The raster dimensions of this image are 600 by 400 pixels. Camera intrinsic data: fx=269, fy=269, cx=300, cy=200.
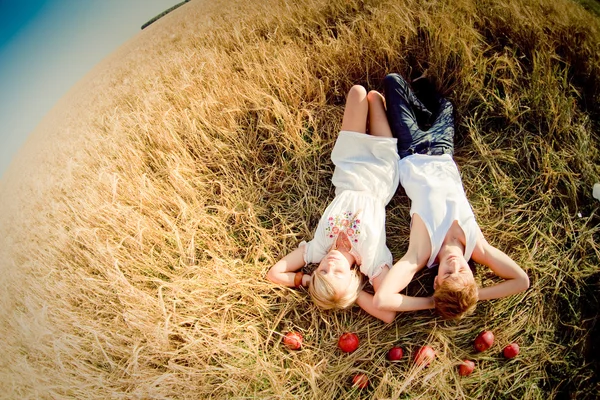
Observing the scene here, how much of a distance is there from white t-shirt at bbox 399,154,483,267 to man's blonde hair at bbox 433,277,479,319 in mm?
311

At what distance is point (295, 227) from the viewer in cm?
284

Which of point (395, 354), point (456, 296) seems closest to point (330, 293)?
point (395, 354)

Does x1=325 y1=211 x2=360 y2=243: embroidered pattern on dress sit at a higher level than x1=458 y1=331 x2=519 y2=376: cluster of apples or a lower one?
higher

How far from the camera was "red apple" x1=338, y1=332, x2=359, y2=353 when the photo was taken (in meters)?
2.23

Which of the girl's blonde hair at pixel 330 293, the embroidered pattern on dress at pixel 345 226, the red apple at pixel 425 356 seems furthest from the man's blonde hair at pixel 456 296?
the embroidered pattern on dress at pixel 345 226

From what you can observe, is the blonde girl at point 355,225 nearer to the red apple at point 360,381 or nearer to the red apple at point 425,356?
the red apple at point 425,356

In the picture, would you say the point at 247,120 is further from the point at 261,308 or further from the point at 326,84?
the point at 261,308

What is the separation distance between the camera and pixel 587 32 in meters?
2.76

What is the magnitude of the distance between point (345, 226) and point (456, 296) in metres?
0.96

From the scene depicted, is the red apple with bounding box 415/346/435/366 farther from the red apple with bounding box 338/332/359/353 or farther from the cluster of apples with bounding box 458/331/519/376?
the red apple with bounding box 338/332/359/353

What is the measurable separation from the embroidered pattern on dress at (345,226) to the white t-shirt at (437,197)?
50 cm

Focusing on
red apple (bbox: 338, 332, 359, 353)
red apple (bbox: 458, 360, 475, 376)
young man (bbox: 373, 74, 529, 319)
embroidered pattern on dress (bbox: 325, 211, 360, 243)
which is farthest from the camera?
embroidered pattern on dress (bbox: 325, 211, 360, 243)

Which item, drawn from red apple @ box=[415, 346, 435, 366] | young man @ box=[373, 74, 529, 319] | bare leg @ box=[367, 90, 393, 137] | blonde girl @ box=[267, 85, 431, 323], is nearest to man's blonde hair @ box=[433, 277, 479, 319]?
young man @ box=[373, 74, 529, 319]

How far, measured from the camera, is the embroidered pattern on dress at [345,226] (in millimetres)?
2334
